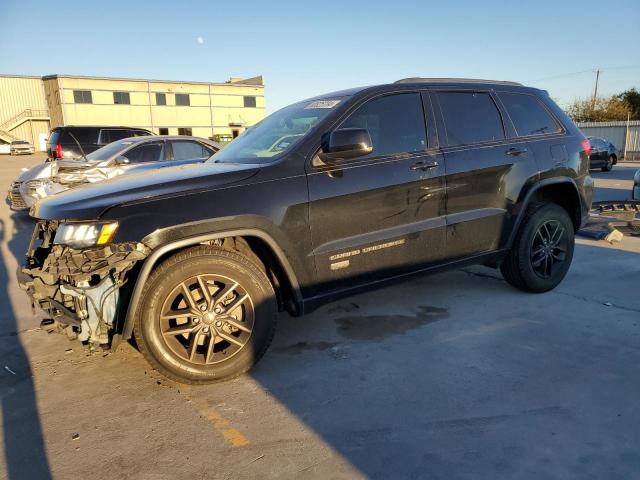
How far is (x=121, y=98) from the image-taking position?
155 ft

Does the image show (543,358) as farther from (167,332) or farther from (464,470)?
(167,332)

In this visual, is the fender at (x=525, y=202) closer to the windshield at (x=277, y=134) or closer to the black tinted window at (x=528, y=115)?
the black tinted window at (x=528, y=115)

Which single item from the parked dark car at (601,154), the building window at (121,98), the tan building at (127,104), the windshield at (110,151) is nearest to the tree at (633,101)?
the parked dark car at (601,154)

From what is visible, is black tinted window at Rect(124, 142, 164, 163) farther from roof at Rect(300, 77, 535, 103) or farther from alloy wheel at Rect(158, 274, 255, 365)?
alloy wheel at Rect(158, 274, 255, 365)

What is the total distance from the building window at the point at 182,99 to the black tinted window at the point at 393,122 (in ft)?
168

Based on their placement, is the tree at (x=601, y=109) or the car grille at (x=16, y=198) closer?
the car grille at (x=16, y=198)

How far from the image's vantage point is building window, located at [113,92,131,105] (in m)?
46.9

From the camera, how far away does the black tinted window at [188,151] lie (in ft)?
28.6

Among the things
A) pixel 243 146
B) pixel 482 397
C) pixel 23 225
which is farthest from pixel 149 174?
pixel 23 225

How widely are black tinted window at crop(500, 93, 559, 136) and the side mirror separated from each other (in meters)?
1.89

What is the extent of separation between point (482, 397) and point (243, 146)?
2.69m

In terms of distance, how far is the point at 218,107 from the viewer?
174 feet

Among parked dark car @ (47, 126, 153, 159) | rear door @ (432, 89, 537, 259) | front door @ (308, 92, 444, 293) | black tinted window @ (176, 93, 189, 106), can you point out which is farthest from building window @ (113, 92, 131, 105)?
front door @ (308, 92, 444, 293)

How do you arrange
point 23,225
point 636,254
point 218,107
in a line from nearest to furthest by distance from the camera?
1. point 636,254
2. point 23,225
3. point 218,107
